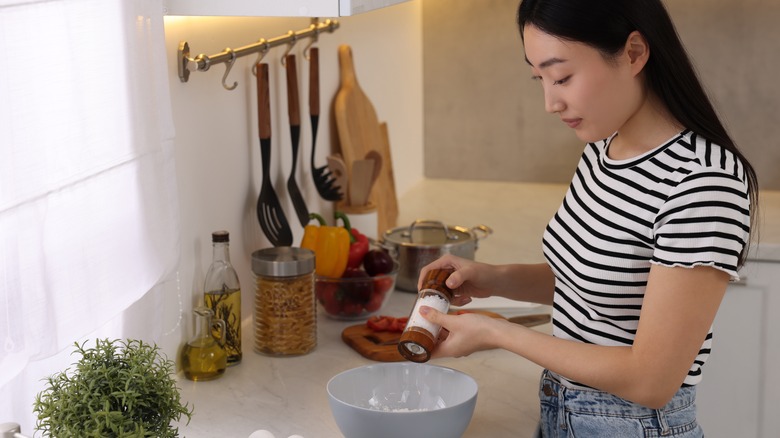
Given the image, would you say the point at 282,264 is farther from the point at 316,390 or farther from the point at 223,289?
the point at 316,390

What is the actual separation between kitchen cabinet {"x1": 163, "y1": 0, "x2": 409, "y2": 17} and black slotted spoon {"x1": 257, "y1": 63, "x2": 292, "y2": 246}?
417 mm

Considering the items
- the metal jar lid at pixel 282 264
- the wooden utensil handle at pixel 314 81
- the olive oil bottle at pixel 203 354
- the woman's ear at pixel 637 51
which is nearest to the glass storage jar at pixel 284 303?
the metal jar lid at pixel 282 264

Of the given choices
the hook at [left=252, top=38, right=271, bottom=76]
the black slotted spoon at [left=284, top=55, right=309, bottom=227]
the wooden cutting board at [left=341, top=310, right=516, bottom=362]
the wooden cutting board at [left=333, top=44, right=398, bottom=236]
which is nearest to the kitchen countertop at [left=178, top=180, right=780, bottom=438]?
the wooden cutting board at [left=341, top=310, right=516, bottom=362]

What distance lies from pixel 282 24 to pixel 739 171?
1.09 m

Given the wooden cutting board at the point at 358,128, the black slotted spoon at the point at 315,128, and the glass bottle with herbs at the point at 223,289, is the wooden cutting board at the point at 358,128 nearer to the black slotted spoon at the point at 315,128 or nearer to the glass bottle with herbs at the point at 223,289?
the black slotted spoon at the point at 315,128

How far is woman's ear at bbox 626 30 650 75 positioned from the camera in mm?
1137

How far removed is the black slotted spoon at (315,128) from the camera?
2.03m

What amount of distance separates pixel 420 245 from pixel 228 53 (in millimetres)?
622

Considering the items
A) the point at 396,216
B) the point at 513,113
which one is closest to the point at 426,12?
the point at 513,113

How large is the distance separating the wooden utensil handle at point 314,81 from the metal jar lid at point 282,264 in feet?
1.59

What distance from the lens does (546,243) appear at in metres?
1.39

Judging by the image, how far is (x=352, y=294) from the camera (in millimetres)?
1824

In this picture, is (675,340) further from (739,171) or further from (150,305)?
(150,305)

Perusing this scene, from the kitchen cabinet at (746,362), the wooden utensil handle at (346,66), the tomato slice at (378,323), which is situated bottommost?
the kitchen cabinet at (746,362)
